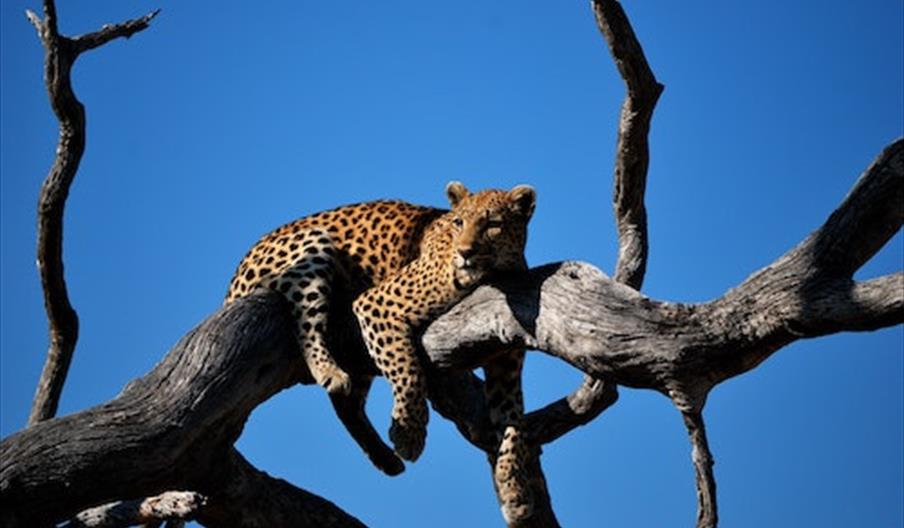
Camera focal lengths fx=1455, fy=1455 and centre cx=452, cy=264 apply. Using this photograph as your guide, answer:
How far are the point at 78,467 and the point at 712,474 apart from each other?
2.62m

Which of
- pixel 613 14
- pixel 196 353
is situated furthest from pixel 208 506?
pixel 613 14

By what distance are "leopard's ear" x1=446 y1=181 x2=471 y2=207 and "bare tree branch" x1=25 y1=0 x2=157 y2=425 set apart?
7.31 ft

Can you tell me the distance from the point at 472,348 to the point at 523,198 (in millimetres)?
746

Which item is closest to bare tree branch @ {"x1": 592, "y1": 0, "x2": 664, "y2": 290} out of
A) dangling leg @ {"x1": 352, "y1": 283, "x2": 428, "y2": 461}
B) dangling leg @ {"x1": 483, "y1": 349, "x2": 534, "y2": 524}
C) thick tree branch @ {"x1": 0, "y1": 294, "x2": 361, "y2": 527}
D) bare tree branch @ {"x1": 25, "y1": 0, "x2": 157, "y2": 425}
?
dangling leg @ {"x1": 483, "y1": 349, "x2": 534, "y2": 524}

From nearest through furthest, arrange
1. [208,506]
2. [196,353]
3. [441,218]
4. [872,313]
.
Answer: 1. [872,313]
2. [196,353]
3. [441,218]
4. [208,506]

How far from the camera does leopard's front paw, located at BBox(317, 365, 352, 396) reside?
6676 millimetres

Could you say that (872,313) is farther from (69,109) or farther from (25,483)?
(69,109)

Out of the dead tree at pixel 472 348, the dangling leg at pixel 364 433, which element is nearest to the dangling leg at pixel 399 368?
the dead tree at pixel 472 348

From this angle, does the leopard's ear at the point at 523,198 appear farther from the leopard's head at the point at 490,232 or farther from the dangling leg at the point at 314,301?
the dangling leg at the point at 314,301

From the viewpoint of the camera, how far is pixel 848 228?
17.5ft

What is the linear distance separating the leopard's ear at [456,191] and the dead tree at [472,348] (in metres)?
0.61

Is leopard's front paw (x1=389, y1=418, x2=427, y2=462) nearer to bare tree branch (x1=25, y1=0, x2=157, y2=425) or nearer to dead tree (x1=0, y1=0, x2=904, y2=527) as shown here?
dead tree (x1=0, y1=0, x2=904, y2=527)

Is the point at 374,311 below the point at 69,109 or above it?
below

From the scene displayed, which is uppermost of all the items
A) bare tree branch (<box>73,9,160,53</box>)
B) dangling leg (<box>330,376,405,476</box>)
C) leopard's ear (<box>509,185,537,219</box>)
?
bare tree branch (<box>73,9,160,53</box>)
